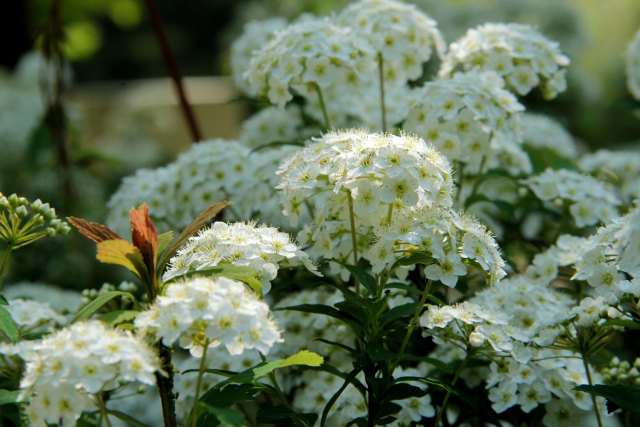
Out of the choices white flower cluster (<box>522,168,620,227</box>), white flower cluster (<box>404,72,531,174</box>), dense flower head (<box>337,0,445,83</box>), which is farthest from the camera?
dense flower head (<box>337,0,445,83</box>)

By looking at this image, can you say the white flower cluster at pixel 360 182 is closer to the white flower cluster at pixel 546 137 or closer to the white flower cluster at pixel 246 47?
the white flower cluster at pixel 246 47

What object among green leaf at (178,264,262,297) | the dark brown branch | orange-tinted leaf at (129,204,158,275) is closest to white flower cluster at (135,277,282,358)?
green leaf at (178,264,262,297)

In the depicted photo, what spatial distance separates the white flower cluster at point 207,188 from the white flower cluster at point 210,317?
4.30 ft

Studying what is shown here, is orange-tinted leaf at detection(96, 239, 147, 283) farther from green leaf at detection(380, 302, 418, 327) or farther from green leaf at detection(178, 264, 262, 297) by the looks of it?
green leaf at detection(380, 302, 418, 327)

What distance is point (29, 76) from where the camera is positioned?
6.84 m

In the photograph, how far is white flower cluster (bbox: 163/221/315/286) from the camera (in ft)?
6.46

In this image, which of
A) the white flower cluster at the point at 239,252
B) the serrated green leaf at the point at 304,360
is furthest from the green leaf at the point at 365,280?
the serrated green leaf at the point at 304,360

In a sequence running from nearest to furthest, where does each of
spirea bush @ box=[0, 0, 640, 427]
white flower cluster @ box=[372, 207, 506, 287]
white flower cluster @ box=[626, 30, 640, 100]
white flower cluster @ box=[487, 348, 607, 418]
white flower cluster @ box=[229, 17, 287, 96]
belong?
spirea bush @ box=[0, 0, 640, 427] < white flower cluster @ box=[372, 207, 506, 287] < white flower cluster @ box=[487, 348, 607, 418] < white flower cluster @ box=[626, 30, 640, 100] < white flower cluster @ box=[229, 17, 287, 96]

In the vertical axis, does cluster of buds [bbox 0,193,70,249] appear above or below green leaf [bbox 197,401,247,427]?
above

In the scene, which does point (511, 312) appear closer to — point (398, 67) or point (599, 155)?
point (398, 67)

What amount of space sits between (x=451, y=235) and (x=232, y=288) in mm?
625

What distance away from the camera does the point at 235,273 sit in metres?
1.82

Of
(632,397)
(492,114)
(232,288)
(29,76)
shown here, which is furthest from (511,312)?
(29,76)

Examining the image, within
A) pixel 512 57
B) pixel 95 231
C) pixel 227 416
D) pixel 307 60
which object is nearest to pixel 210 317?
pixel 227 416
